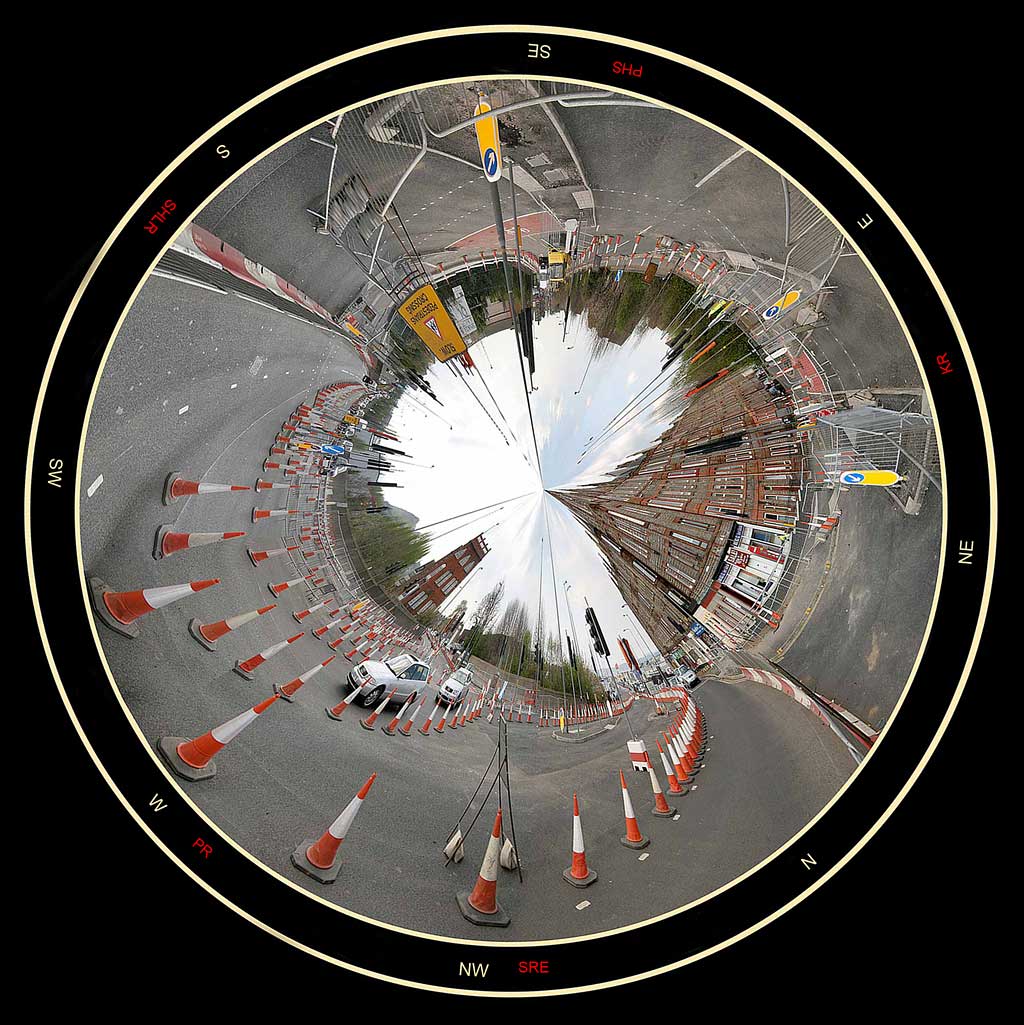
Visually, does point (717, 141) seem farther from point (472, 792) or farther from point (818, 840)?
point (472, 792)

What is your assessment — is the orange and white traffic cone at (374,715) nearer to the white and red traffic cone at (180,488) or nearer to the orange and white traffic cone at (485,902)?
the orange and white traffic cone at (485,902)

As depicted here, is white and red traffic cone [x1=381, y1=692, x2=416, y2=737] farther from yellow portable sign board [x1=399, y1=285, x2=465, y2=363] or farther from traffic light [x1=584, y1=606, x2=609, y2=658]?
yellow portable sign board [x1=399, y1=285, x2=465, y2=363]

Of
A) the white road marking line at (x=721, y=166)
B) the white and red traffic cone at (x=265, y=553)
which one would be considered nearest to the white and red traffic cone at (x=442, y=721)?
the white and red traffic cone at (x=265, y=553)

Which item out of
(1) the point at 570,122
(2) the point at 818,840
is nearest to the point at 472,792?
(2) the point at 818,840

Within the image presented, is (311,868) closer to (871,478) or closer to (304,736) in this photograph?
(304,736)

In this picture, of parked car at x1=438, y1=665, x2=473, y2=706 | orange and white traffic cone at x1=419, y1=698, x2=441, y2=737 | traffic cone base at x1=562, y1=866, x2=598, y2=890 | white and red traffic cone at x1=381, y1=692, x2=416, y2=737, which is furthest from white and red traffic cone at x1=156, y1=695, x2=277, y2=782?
traffic cone base at x1=562, y1=866, x2=598, y2=890
